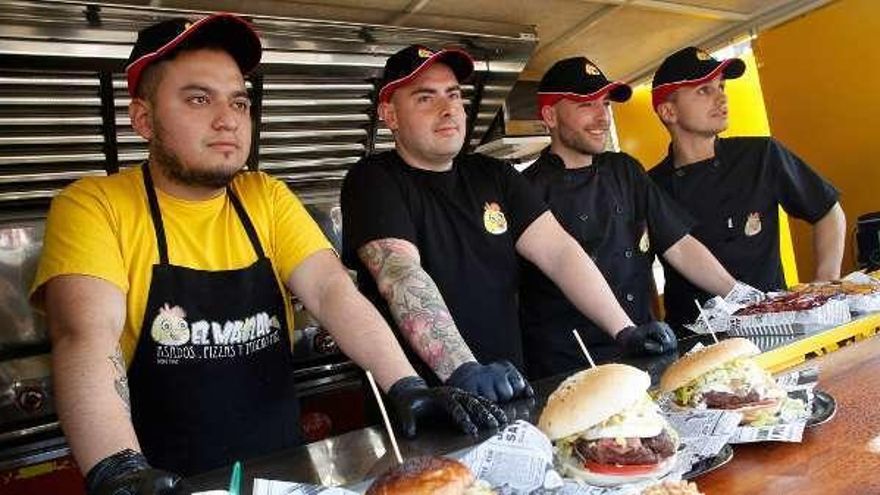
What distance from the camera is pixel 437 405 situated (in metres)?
1.65

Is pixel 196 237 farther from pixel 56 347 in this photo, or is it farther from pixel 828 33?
pixel 828 33

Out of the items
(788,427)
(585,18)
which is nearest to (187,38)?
(788,427)

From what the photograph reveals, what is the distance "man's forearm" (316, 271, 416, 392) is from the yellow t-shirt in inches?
6.2

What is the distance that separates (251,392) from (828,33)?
446cm

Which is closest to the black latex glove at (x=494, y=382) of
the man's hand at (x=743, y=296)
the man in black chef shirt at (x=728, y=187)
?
the man's hand at (x=743, y=296)

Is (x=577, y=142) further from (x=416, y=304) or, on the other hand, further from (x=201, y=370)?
(x=201, y=370)

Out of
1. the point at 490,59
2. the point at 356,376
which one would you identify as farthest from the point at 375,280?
the point at 490,59

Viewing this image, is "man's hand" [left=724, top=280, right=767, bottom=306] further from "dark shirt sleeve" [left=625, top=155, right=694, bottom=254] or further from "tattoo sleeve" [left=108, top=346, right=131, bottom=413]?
"tattoo sleeve" [left=108, top=346, right=131, bottom=413]

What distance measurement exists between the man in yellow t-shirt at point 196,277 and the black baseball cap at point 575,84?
1.45m

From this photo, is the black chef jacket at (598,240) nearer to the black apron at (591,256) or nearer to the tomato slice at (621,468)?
the black apron at (591,256)

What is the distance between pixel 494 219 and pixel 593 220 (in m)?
0.66

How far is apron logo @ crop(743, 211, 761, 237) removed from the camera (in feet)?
12.0

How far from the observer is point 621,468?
140 centimetres

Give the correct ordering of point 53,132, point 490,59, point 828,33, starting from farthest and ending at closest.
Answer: point 828,33, point 490,59, point 53,132
